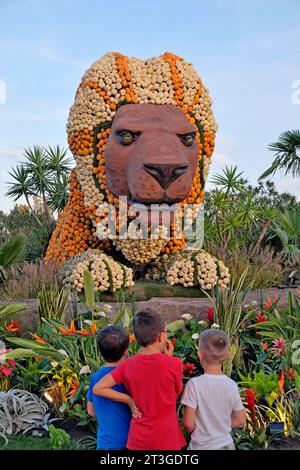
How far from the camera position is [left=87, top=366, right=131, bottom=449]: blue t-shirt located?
3.57 metres

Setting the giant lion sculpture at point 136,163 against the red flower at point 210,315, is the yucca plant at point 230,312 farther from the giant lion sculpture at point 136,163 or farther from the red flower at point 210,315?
the giant lion sculpture at point 136,163

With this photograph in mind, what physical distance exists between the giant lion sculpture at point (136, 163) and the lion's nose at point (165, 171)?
0.5 inches

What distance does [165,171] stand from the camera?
6.52 m

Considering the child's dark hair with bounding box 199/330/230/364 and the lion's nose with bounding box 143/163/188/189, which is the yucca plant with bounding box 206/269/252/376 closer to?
the lion's nose with bounding box 143/163/188/189

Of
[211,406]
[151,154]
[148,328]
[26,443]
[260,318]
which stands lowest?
[26,443]

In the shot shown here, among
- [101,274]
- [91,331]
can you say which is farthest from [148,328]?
[101,274]

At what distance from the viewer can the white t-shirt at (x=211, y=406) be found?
349cm

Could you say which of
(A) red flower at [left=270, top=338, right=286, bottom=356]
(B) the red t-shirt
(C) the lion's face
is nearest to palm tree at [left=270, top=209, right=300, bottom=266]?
(C) the lion's face

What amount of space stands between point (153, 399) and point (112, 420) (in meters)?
0.35

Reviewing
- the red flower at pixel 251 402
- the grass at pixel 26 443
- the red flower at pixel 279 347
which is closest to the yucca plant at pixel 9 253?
the grass at pixel 26 443

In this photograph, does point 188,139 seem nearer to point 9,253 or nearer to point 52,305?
point 52,305

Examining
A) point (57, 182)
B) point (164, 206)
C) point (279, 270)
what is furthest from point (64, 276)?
point (57, 182)

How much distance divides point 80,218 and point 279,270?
299 cm
